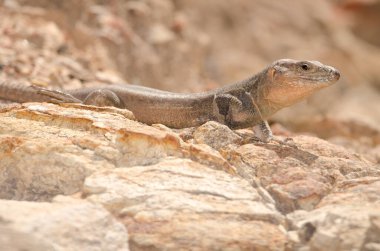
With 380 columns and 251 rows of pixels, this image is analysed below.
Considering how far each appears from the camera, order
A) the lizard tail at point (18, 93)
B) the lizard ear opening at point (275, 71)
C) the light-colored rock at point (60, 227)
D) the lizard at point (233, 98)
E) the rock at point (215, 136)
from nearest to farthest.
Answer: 1. the light-colored rock at point (60, 227)
2. the rock at point (215, 136)
3. the lizard at point (233, 98)
4. the lizard ear opening at point (275, 71)
5. the lizard tail at point (18, 93)

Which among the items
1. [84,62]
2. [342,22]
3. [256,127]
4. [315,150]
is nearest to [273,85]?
[256,127]

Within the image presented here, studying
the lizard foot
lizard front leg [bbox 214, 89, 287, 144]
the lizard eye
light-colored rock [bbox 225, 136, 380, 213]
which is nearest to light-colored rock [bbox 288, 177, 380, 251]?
light-colored rock [bbox 225, 136, 380, 213]

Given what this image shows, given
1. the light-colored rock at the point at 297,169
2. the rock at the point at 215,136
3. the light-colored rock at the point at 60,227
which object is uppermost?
the rock at the point at 215,136

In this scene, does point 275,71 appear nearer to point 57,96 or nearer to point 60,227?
point 57,96

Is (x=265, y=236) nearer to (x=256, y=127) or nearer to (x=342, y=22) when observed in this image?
(x=256, y=127)

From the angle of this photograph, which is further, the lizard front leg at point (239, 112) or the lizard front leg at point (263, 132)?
the lizard front leg at point (239, 112)

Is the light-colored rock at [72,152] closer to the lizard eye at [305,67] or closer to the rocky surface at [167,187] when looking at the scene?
the rocky surface at [167,187]

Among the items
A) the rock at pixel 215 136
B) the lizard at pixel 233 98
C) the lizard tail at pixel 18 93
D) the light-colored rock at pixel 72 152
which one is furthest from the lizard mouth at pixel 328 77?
the lizard tail at pixel 18 93
